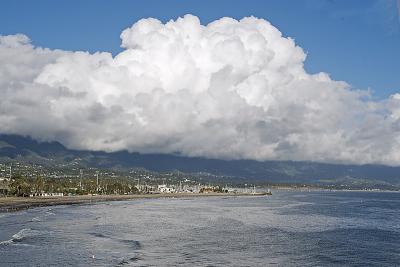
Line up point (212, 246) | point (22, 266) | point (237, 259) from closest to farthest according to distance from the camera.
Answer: point (22, 266)
point (237, 259)
point (212, 246)

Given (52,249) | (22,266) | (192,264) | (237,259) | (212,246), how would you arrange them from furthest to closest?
(212,246) → (52,249) → (237,259) → (192,264) → (22,266)

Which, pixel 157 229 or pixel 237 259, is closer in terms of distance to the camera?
pixel 237 259

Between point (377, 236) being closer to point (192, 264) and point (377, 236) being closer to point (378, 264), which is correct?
point (378, 264)

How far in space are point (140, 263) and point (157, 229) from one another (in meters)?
45.6

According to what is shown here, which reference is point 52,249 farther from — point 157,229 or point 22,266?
point 157,229

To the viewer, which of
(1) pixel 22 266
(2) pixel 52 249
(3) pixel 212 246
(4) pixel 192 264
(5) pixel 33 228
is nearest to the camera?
(1) pixel 22 266

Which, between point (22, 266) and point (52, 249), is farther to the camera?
point (52, 249)

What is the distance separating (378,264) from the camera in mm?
70562

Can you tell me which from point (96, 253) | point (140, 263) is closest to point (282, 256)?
point (140, 263)

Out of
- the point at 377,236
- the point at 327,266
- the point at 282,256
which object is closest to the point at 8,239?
the point at 282,256

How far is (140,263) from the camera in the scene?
64.4 m

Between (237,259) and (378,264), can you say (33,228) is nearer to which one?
(237,259)

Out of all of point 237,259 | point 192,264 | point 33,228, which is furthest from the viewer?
point 33,228

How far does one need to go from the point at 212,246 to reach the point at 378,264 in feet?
85.2
